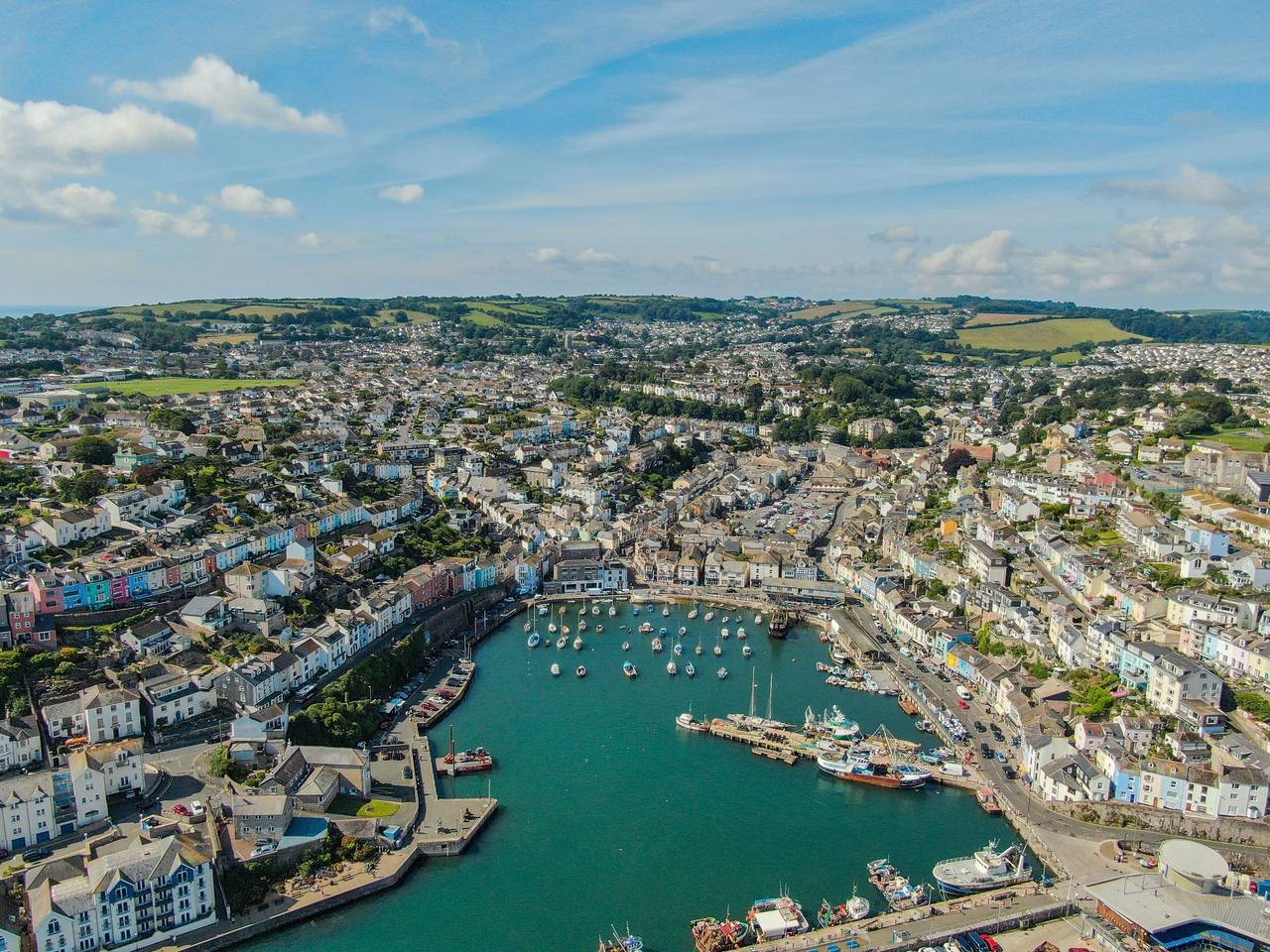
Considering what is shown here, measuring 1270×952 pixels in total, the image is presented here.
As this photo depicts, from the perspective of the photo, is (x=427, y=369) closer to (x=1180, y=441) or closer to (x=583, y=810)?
(x=1180, y=441)

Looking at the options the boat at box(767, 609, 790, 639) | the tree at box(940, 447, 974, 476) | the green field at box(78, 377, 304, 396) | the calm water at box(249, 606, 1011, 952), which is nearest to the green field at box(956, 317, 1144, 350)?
the tree at box(940, 447, 974, 476)

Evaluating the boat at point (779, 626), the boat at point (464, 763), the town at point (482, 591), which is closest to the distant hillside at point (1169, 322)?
the town at point (482, 591)

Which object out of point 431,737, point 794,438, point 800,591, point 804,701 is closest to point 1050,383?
point 794,438

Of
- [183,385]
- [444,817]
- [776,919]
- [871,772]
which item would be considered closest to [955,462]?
[871,772]

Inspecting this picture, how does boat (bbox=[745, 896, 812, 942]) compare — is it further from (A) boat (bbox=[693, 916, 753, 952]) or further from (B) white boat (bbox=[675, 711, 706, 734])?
(B) white boat (bbox=[675, 711, 706, 734])

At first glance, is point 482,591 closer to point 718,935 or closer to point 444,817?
point 444,817

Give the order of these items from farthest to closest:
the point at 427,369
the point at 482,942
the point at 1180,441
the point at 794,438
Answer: the point at 427,369 → the point at 794,438 → the point at 1180,441 → the point at 482,942
